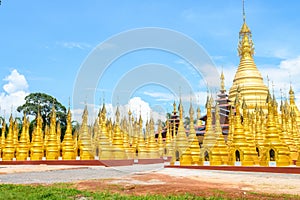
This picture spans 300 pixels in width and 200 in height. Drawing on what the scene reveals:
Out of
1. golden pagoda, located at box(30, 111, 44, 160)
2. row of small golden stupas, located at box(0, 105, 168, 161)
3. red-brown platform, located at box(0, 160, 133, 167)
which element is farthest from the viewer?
golden pagoda, located at box(30, 111, 44, 160)

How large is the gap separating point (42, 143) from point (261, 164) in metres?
19.6

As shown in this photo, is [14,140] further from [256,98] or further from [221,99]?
[256,98]

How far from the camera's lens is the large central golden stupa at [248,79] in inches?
1636

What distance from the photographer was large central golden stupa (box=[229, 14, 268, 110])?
136 ft

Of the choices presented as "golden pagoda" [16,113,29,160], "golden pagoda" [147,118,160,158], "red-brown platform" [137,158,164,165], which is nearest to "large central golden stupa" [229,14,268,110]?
"golden pagoda" [147,118,160,158]

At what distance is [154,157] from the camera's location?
111 ft

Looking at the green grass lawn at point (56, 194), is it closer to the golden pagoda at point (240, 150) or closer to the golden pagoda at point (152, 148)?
the golden pagoda at point (240, 150)

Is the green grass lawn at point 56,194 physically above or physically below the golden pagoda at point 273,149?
below

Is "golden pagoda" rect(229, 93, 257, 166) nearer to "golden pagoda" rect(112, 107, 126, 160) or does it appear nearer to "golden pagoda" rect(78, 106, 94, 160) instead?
"golden pagoda" rect(112, 107, 126, 160)

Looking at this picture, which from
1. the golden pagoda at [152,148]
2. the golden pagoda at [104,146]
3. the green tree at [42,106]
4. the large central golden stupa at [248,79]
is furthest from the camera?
the green tree at [42,106]

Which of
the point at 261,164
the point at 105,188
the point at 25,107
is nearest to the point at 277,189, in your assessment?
the point at 105,188

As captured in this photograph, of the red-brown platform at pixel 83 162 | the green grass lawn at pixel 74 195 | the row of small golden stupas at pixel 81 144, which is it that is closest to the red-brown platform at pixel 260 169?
the red-brown platform at pixel 83 162

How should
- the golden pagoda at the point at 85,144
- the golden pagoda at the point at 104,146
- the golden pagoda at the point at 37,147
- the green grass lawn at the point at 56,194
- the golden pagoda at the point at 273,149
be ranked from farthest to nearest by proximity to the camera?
the golden pagoda at the point at 37,147 → the golden pagoda at the point at 85,144 → the golden pagoda at the point at 104,146 → the golden pagoda at the point at 273,149 → the green grass lawn at the point at 56,194

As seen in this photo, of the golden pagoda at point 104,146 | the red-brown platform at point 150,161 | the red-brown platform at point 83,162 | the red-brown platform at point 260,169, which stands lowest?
the red-brown platform at point 150,161
